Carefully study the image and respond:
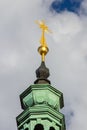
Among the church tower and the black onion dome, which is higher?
the black onion dome

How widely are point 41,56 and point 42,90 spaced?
11.5ft

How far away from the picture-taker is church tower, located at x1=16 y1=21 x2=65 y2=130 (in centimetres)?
2750

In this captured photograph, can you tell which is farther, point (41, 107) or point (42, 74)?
point (42, 74)

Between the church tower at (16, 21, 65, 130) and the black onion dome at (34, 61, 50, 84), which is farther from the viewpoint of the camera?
the black onion dome at (34, 61, 50, 84)

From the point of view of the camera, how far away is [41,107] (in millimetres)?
27875

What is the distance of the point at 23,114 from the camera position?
28.0 meters

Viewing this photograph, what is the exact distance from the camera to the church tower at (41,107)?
27500 mm

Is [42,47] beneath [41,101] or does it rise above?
above

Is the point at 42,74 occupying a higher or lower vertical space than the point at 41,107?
higher

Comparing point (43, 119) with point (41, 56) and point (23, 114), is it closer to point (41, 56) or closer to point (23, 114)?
point (23, 114)

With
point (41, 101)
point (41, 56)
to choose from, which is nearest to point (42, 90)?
point (41, 101)

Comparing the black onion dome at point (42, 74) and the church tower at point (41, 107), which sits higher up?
the black onion dome at point (42, 74)

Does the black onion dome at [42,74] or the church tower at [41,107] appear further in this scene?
the black onion dome at [42,74]

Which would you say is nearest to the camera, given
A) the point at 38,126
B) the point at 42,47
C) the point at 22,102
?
the point at 38,126
